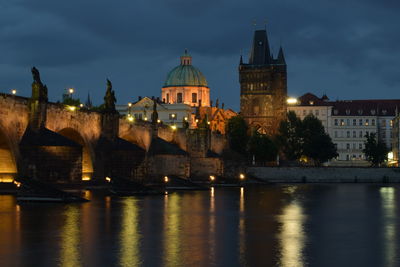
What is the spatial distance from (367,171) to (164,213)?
7845cm

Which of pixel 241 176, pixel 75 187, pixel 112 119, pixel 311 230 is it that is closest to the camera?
pixel 311 230

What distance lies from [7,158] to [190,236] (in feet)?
83.0

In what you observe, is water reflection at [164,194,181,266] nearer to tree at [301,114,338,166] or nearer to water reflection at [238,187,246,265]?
water reflection at [238,187,246,265]

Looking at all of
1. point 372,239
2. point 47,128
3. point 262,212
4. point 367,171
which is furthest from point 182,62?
point 372,239

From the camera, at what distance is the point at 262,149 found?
125m

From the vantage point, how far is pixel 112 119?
62594 mm

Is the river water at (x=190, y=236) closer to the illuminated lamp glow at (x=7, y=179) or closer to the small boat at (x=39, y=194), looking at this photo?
the small boat at (x=39, y=194)

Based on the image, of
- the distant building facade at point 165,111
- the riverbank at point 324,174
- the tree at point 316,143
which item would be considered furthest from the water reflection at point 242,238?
the distant building facade at point 165,111

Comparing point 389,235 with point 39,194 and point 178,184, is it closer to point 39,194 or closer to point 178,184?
point 39,194

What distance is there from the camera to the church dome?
184000 millimetres

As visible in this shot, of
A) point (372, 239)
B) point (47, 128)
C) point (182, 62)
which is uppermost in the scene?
point (182, 62)

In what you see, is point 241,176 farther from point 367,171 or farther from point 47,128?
point 47,128

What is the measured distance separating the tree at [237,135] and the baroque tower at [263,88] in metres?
11.0

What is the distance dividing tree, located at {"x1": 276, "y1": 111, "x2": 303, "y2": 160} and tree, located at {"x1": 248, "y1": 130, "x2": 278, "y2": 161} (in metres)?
5.41
